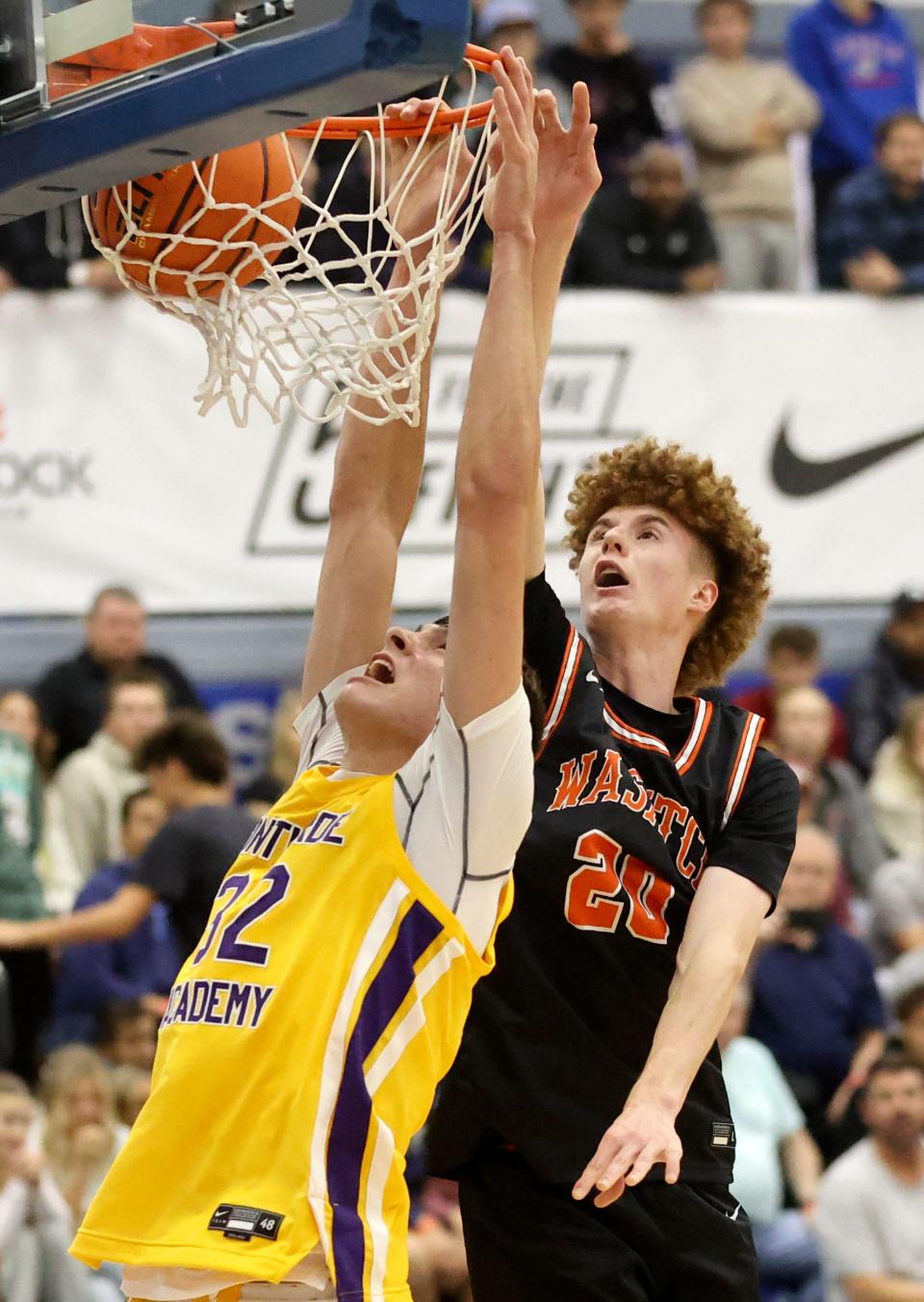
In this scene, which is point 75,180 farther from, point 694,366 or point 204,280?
point 694,366

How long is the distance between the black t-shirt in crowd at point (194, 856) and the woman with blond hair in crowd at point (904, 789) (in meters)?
3.22

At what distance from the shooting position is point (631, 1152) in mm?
3217

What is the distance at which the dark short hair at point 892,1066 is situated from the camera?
6.54 metres

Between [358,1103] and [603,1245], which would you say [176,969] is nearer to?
[603,1245]

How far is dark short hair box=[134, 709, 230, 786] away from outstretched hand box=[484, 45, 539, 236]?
395 centimetres

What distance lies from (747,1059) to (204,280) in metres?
4.27

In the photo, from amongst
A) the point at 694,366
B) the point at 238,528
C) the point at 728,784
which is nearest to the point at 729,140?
the point at 694,366

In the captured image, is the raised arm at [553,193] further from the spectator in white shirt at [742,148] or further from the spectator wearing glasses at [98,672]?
the spectator in white shirt at [742,148]

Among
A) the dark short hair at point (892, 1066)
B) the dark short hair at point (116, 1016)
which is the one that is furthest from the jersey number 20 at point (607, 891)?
the dark short hair at point (116, 1016)

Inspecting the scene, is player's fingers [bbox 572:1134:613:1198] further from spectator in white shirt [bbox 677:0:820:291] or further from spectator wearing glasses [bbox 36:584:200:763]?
spectator in white shirt [bbox 677:0:820:291]

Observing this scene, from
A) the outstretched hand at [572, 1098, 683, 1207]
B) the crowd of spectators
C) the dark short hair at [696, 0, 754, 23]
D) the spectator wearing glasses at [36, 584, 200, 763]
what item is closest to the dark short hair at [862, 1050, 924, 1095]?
the crowd of spectators

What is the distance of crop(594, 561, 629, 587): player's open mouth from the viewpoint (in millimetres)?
3680

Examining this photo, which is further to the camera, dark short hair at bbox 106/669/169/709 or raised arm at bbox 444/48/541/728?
dark short hair at bbox 106/669/169/709

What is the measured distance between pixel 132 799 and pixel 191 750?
289mm
